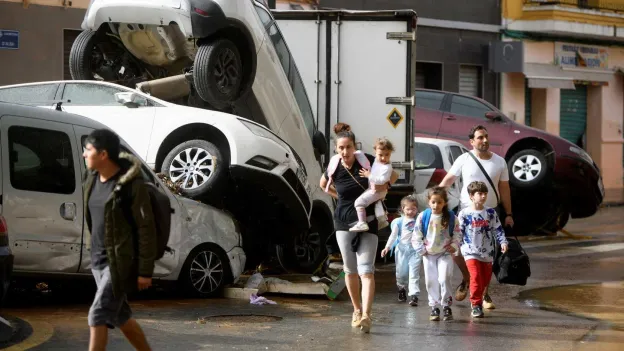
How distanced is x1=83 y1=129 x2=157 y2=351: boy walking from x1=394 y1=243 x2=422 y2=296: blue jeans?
5072 mm

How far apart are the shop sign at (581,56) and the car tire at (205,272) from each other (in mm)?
24949

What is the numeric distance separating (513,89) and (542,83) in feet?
2.52

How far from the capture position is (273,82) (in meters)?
14.6

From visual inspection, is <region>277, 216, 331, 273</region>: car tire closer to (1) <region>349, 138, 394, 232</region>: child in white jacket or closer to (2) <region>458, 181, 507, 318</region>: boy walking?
(2) <region>458, 181, 507, 318</region>: boy walking

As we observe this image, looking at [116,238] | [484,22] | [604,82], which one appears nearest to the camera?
[116,238]

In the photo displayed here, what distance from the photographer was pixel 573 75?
3650 centimetres

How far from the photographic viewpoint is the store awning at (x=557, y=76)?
34750 mm

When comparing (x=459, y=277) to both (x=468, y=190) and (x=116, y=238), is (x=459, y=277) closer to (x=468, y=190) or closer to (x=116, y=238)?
(x=468, y=190)

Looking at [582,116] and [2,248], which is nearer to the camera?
[2,248]

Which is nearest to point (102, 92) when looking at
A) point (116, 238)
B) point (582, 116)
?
point (116, 238)

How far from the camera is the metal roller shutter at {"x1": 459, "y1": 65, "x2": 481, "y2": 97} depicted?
3388cm

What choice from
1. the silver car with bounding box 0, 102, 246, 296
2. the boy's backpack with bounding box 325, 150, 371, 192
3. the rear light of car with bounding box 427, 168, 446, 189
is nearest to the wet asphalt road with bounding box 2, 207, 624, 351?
the silver car with bounding box 0, 102, 246, 296

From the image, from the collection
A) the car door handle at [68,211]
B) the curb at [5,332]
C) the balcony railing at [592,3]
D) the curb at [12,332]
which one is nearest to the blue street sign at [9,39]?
the car door handle at [68,211]

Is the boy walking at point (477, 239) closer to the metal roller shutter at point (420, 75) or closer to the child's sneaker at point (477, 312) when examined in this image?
the child's sneaker at point (477, 312)
